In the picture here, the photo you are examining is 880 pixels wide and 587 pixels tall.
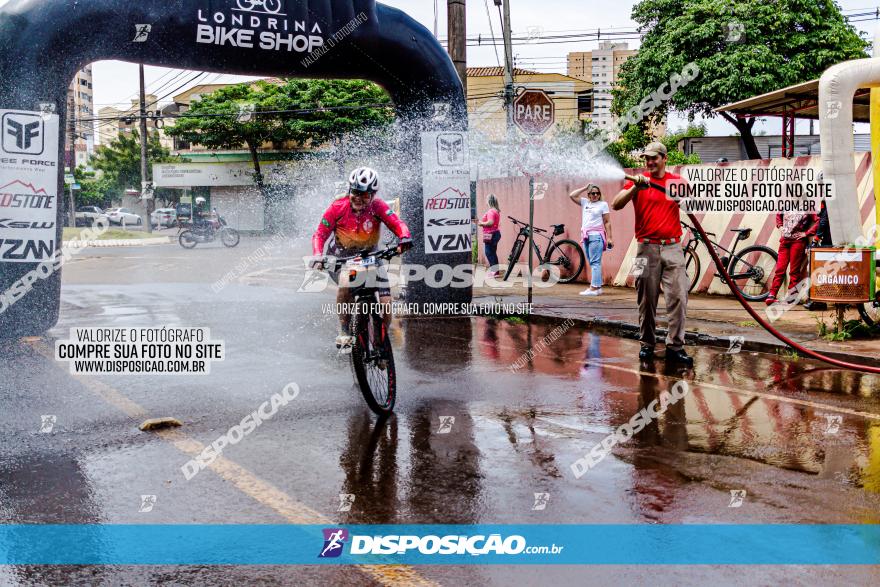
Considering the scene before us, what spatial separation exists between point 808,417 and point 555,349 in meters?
3.69

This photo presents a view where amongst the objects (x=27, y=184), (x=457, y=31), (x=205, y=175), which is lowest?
(x=27, y=184)

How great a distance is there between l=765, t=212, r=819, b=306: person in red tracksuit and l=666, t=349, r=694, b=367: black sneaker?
389cm

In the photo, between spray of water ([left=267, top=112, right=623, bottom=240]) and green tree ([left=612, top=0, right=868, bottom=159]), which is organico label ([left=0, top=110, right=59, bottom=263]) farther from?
green tree ([left=612, top=0, right=868, bottom=159])

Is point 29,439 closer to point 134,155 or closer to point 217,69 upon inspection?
point 217,69

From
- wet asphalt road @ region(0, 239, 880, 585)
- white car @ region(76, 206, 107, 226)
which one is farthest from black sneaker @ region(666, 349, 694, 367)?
white car @ region(76, 206, 107, 226)

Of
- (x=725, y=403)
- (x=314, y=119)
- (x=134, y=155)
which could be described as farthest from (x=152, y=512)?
(x=134, y=155)

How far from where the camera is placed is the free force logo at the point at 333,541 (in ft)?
13.4

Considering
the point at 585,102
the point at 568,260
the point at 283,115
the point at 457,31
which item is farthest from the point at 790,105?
the point at 585,102

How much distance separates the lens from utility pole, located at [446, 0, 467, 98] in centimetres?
1627

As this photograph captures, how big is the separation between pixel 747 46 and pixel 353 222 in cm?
3085

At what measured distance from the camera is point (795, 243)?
40.2 feet

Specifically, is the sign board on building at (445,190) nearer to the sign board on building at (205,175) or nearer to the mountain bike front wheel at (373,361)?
the mountain bike front wheel at (373,361)

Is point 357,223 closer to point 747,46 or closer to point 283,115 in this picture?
point 747,46

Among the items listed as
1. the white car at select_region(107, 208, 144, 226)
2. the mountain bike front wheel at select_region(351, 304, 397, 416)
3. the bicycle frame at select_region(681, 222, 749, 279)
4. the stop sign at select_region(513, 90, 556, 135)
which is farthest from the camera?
the white car at select_region(107, 208, 144, 226)
